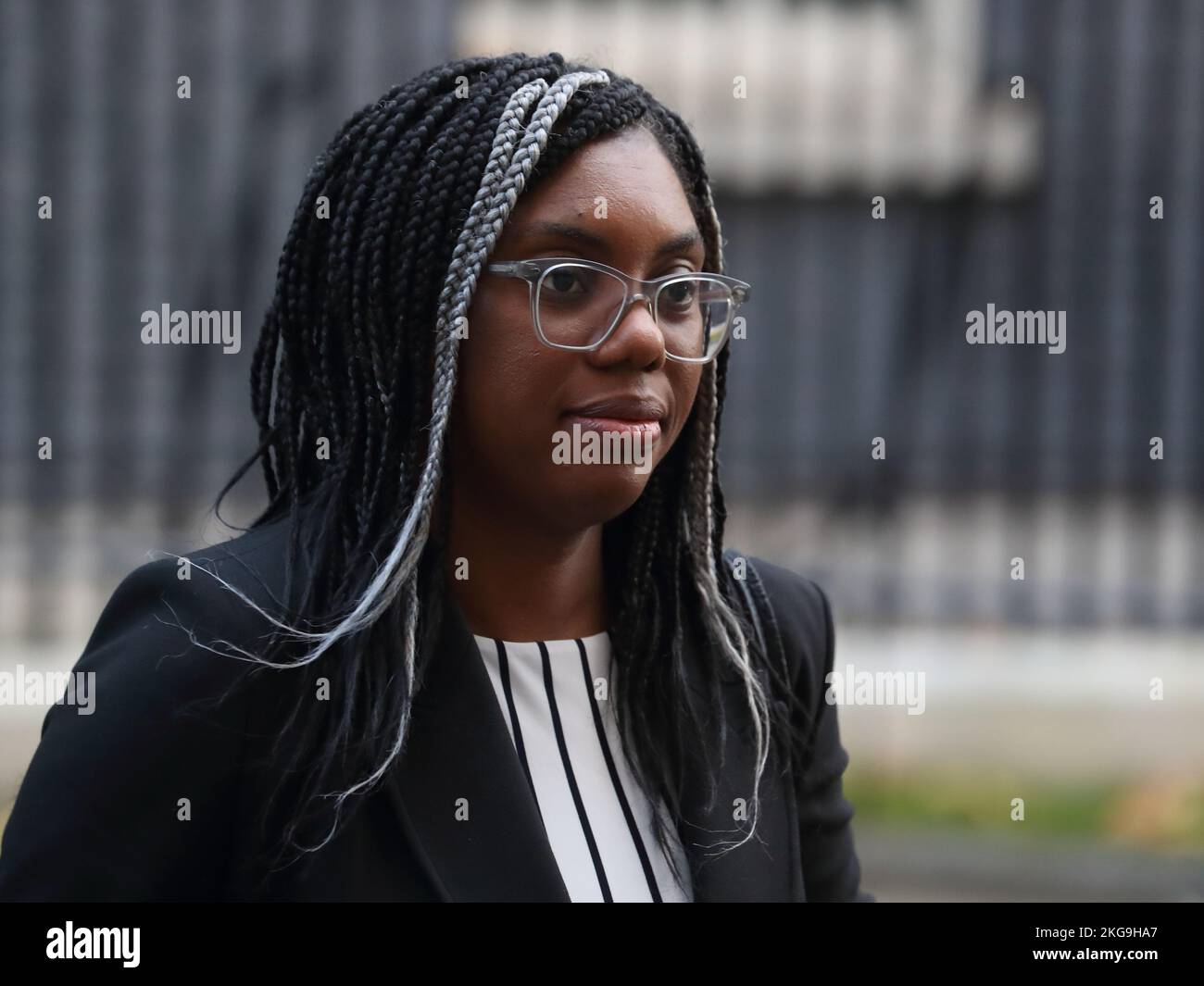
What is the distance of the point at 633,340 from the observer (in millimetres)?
1501

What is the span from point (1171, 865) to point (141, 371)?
3555 millimetres

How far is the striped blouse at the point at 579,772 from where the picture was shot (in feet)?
5.08

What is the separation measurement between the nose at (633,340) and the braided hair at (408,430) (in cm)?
16

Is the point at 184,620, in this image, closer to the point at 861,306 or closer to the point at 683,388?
the point at 683,388

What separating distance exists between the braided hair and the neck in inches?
1.8

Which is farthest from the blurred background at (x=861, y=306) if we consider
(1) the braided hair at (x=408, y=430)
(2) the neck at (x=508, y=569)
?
(2) the neck at (x=508, y=569)

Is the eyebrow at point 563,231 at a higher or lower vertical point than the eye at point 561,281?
higher

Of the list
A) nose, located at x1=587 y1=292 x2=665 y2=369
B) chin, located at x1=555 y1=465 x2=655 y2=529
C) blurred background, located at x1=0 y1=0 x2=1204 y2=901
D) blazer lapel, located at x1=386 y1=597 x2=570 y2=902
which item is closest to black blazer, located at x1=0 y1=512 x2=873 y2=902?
blazer lapel, located at x1=386 y1=597 x2=570 y2=902

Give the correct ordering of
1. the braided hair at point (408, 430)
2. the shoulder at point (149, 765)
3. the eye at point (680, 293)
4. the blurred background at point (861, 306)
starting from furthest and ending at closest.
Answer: the blurred background at point (861, 306)
the eye at point (680, 293)
the braided hair at point (408, 430)
the shoulder at point (149, 765)

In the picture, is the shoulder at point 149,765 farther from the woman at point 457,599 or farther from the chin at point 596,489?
the chin at point 596,489

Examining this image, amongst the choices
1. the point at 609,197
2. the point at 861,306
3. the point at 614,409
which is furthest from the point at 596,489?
the point at 861,306

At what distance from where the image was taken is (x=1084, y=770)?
4.55 metres

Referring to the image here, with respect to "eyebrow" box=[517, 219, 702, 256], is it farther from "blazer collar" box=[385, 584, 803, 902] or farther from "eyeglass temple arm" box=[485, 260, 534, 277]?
"blazer collar" box=[385, 584, 803, 902]

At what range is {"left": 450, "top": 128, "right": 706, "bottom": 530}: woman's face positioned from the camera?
1507 millimetres
